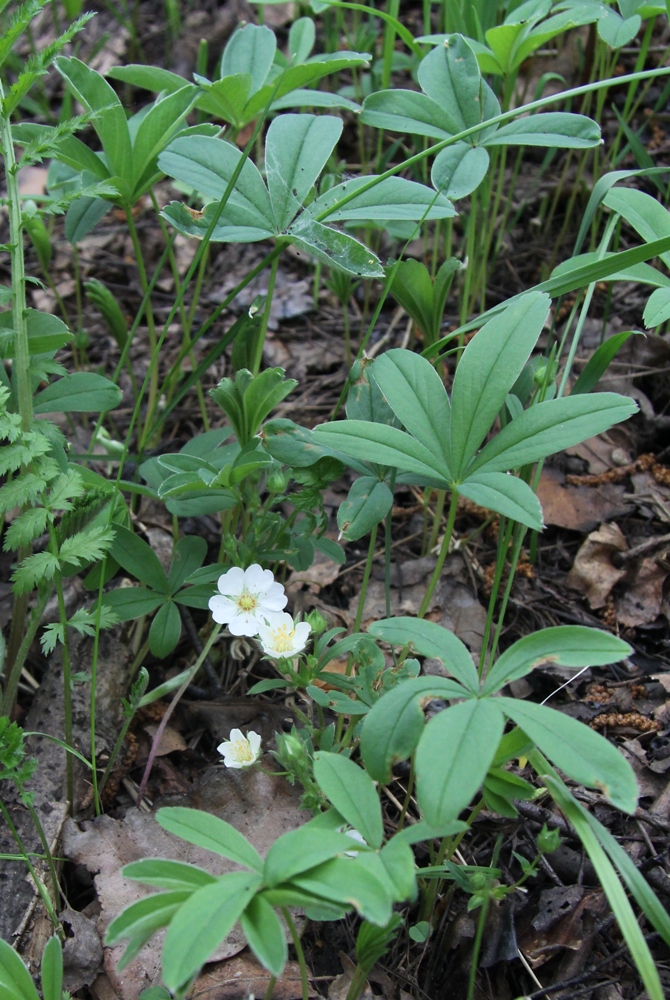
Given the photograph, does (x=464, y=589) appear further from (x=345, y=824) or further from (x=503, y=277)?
(x=503, y=277)

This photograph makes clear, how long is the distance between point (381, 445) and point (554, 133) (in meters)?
1.03

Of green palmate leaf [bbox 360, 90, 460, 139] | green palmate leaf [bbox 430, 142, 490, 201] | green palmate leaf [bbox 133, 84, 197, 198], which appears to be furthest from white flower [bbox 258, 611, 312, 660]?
green palmate leaf [bbox 360, 90, 460, 139]

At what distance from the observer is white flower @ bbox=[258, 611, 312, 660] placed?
4.67 feet

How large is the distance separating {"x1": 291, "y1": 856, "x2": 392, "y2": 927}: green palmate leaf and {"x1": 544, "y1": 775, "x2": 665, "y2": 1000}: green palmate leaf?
320 mm

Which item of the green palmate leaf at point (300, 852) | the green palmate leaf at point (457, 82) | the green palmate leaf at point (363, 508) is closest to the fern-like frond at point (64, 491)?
the green palmate leaf at point (363, 508)

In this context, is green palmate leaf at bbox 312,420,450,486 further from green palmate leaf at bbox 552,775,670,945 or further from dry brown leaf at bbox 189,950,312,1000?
dry brown leaf at bbox 189,950,312,1000

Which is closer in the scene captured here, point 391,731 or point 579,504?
point 391,731

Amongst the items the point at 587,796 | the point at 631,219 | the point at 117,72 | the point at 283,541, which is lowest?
the point at 587,796

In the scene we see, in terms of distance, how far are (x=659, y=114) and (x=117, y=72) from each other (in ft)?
6.53

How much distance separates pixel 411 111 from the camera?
1.99 meters

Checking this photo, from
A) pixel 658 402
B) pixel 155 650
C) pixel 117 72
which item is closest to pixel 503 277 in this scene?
pixel 658 402

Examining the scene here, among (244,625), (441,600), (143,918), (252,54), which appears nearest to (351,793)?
(143,918)

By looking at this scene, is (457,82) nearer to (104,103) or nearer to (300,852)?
(104,103)

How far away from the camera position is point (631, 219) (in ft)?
5.99
